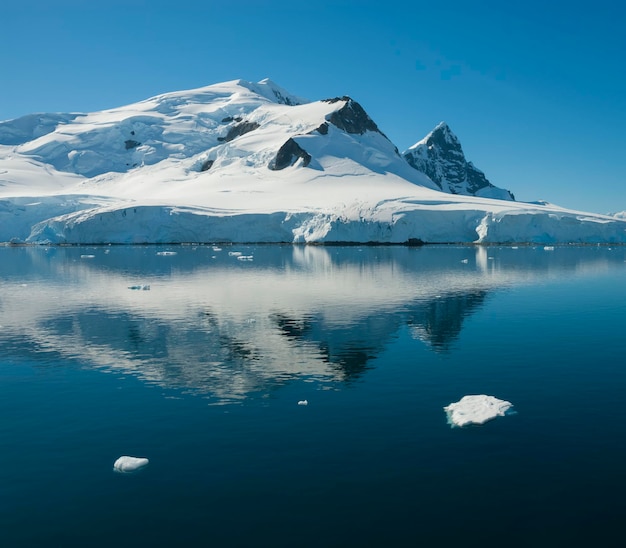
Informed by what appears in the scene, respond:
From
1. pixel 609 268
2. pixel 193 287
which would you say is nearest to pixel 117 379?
pixel 193 287

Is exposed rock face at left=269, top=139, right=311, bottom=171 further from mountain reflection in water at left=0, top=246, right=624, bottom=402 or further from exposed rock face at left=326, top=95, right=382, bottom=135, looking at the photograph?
mountain reflection in water at left=0, top=246, right=624, bottom=402

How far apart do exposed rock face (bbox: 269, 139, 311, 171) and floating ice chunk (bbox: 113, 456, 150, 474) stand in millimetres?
140460

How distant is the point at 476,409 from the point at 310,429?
181 inches

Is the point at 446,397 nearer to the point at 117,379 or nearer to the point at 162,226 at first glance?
the point at 117,379

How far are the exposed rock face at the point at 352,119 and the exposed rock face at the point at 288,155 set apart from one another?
21550 mm

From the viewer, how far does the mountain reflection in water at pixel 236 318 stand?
22.1 metres

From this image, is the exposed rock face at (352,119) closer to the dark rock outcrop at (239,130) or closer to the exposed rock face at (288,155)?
the exposed rock face at (288,155)

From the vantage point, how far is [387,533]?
1052 centimetres

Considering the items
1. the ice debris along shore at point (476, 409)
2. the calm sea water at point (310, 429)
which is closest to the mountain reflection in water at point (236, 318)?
the calm sea water at point (310, 429)

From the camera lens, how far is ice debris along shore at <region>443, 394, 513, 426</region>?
51.3 feet

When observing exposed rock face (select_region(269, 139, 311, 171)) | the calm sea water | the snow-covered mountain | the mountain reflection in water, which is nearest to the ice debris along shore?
the calm sea water

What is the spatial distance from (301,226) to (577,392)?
Answer: 324 feet

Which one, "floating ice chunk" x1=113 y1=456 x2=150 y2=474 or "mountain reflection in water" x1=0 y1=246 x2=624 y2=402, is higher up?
"mountain reflection in water" x1=0 y1=246 x2=624 y2=402

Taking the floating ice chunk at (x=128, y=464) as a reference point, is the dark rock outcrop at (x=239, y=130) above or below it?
above
